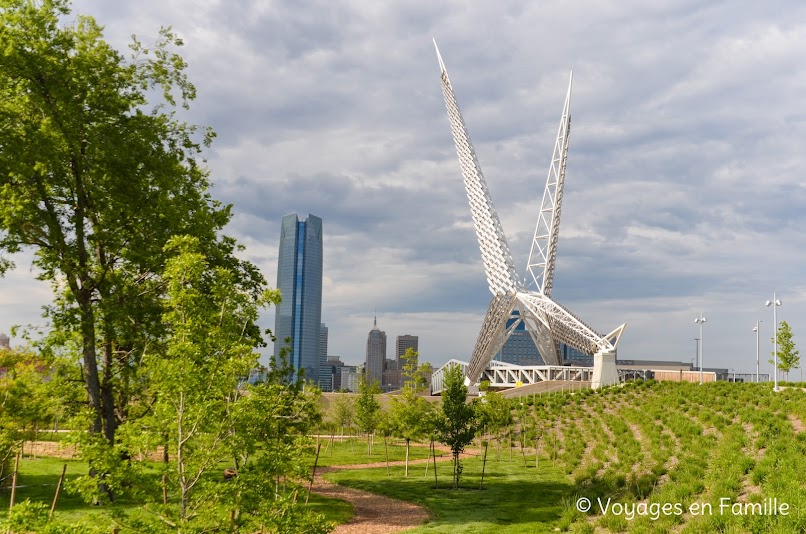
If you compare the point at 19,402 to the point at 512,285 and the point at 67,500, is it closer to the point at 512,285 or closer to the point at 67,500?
the point at 67,500

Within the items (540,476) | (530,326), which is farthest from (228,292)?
(530,326)

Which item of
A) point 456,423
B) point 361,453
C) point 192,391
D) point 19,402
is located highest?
point 192,391

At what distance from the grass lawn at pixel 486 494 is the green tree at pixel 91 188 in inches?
352

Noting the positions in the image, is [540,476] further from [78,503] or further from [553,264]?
[553,264]

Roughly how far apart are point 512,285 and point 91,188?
62.6 m

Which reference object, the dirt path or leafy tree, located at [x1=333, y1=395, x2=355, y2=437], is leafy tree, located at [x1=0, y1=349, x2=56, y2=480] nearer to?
the dirt path

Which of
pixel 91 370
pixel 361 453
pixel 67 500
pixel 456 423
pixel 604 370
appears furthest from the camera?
pixel 604 370

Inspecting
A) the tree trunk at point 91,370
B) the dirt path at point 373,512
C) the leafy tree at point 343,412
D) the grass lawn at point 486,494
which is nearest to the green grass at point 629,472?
the grass lawn at point 486,494

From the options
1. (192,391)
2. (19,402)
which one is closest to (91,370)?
(19,402)

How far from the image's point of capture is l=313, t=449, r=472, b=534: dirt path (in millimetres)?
17953

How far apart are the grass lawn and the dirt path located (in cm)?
54

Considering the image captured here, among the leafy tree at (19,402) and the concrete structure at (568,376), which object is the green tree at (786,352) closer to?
the concrete structure at (568,376)

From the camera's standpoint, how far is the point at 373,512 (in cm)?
2027

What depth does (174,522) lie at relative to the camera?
9625 millimetres
